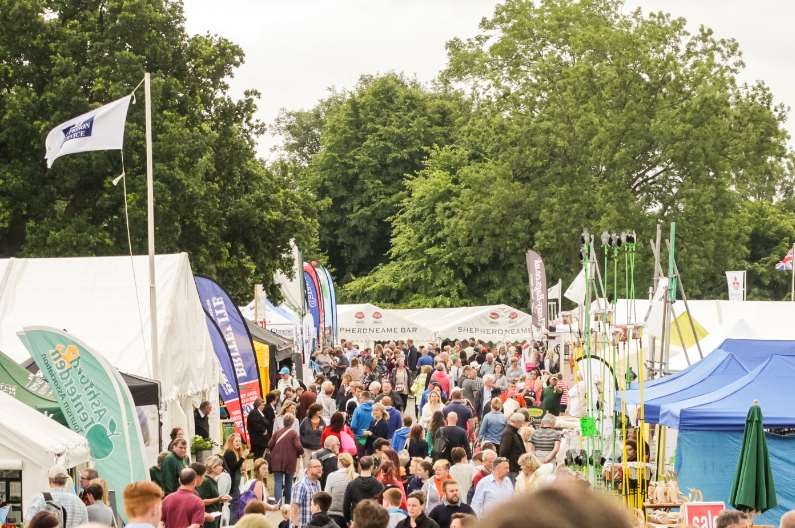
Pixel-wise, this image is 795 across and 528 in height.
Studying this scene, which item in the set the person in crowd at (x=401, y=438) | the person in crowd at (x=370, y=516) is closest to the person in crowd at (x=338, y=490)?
the person in crowd at (x=370, y=516)

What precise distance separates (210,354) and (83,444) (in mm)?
7884

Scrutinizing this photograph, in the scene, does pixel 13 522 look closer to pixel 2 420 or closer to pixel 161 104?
pixel 2 420

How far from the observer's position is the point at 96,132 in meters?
20.6

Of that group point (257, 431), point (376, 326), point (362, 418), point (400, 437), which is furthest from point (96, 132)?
point (376, 326)

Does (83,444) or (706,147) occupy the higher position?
(706,147)

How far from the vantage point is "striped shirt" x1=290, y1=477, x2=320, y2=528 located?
1280cm

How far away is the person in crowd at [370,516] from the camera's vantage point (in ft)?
30.7

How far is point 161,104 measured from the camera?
118 feet

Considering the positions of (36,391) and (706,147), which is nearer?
(36,391)

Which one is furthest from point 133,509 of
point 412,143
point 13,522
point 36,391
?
point 412,143

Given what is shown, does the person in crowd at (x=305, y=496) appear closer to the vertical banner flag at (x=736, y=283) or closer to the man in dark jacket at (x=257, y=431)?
the man in dark jacket at (x=257, y=431)

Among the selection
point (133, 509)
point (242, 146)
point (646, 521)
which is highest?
point (242, 146)

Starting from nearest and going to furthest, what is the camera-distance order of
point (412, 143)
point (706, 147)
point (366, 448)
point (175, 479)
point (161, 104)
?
point (175, 479) < point (366, 448) < point (161, 104) < point (706, 147) < point (412, 143)

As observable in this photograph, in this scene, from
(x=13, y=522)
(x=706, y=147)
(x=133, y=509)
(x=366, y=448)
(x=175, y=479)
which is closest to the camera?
(x=133, y=509)
